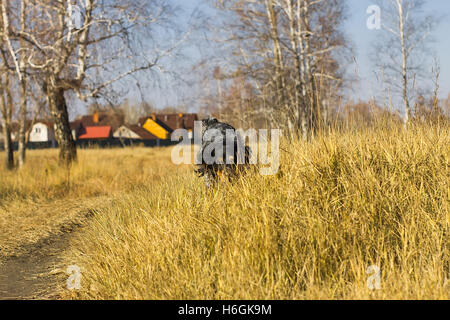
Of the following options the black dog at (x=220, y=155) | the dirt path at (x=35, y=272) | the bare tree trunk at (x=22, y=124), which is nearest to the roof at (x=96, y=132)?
the bare tree trunk at (x=22, y=124)

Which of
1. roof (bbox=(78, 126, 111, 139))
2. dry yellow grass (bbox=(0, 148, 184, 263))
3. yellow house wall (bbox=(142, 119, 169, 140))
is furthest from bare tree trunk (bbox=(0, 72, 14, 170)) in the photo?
roof (bbox=(78, 126, 111, 139))

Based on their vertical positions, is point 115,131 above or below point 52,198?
above

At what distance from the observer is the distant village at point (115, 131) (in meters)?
50.2

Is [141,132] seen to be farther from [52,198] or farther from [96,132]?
[52,198]

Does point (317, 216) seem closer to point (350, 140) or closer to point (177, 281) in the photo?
point (177, 281)

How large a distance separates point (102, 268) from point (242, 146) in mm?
2012

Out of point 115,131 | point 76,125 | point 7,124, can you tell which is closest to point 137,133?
point 115,131

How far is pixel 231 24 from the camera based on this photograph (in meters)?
12.7

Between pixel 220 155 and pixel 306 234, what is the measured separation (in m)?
1.62

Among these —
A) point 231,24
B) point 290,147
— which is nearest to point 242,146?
point 290,147

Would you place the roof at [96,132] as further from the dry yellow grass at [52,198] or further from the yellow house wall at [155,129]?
the dry yellow grass at [52,198]

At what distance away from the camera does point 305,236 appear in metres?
3.11

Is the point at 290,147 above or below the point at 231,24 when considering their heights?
below

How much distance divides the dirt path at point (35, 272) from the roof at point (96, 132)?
181 feet
